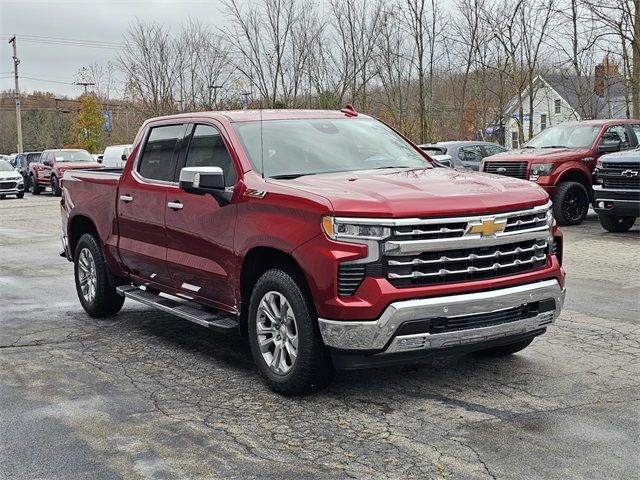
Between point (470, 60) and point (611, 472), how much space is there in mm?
26841

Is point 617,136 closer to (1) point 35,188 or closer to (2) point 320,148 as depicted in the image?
(2) point 320,148

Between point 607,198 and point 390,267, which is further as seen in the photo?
point 607,198

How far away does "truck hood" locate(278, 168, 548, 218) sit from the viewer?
4.73 meters

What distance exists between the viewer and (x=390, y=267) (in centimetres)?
468

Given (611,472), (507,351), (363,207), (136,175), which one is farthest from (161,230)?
(611,472)

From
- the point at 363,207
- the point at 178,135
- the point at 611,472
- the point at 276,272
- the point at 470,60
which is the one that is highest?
the point at 470,60

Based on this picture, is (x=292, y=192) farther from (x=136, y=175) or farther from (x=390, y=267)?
(x=136, y=175)

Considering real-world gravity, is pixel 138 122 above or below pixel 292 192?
above

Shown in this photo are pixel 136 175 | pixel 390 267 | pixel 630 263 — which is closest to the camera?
pixel 390 267

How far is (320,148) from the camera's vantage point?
20.2 ft

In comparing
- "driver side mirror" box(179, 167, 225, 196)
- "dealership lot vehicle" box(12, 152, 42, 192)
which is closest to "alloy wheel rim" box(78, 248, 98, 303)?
"driver side mirror" box(179, 167, 225, 196)

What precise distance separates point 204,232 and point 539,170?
1026 cm

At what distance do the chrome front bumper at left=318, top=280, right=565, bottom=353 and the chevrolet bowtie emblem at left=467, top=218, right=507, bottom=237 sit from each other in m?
0.36

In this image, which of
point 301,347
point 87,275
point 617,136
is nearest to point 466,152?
point 617,136
